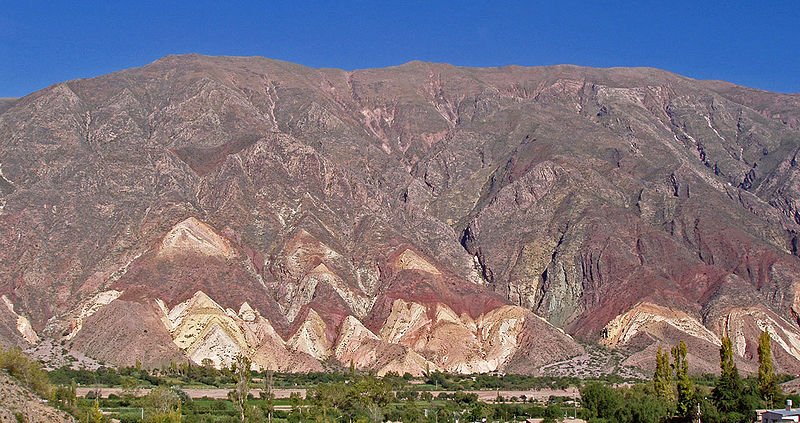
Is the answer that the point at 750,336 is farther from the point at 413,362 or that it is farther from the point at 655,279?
the point at 413,362

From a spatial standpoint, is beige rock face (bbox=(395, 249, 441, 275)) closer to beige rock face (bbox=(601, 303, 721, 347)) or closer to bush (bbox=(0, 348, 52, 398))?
beige rock face (bbox=(601, 303, 721, 347))

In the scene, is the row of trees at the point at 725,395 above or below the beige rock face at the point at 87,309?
below

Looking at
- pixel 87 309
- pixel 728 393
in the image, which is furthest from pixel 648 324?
pixel 87 309

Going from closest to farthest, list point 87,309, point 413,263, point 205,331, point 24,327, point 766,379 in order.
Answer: point 766,379
point 205,331
point 24,327
point 87,309
point 413,263

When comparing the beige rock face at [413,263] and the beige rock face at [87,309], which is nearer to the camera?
the beige rock face at [87,309]

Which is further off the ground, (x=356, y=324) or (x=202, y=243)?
(x=202, y=243)

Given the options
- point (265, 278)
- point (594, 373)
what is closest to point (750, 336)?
point (594, 373)

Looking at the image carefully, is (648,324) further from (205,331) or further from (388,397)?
(205,331)

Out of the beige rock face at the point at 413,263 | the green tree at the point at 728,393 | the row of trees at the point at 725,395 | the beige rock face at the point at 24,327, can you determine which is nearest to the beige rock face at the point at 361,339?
the beige rock face at the point at 413,263

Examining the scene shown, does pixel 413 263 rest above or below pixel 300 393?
above

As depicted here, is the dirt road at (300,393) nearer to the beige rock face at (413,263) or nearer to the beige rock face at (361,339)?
the beige rock face at (361,339)

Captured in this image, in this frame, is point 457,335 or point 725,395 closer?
point 725,395
